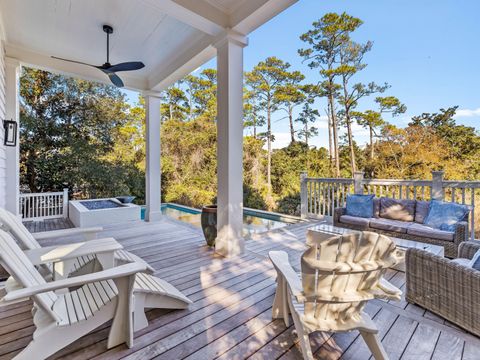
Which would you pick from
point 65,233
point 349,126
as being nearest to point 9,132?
point 65,233

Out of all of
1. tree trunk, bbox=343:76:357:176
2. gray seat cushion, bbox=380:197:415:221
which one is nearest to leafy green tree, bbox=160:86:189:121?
tree trunk, bbox=343:76:357:176

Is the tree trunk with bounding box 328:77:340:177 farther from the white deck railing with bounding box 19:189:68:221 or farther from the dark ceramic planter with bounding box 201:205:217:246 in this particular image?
the white deck railing with bounding box 19:189:68:221

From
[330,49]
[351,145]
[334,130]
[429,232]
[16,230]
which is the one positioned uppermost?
[330,49]

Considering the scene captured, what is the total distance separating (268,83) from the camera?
1264 cm

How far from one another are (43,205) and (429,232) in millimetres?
8435

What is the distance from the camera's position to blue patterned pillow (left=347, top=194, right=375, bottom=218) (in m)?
4.56

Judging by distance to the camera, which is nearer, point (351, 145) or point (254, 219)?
point (254, 219)

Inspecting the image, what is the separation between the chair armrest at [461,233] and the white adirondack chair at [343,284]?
2682mm

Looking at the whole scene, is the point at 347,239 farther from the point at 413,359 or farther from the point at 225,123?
the point at 225,123

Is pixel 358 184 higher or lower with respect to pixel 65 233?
higher

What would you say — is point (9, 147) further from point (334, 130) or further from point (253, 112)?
point (334, 130)

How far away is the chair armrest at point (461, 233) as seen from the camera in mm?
3266

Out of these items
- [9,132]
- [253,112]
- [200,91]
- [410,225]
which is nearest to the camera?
[9,132]

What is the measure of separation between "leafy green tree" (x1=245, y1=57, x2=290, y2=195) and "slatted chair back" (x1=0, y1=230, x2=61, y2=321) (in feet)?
35.3
